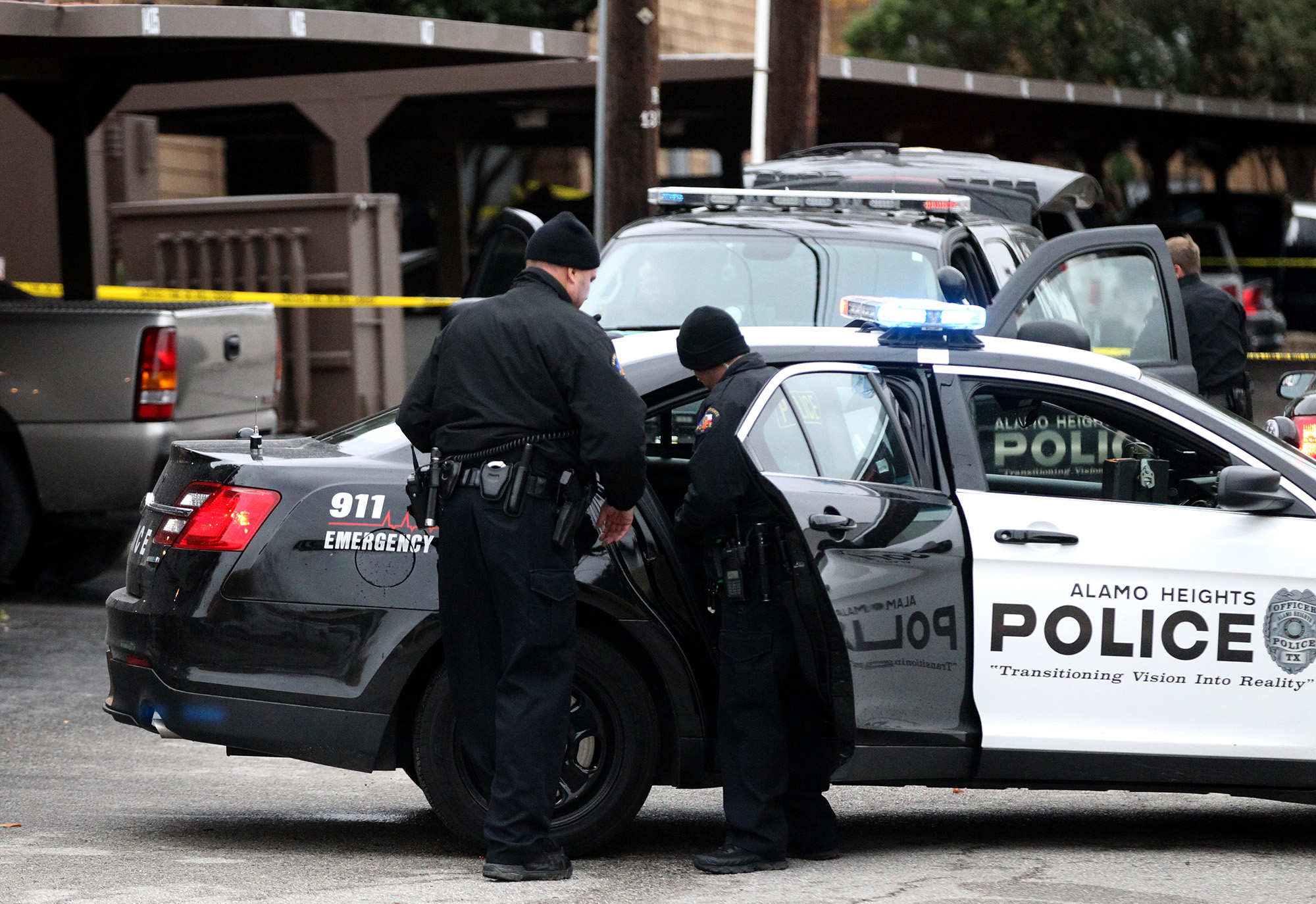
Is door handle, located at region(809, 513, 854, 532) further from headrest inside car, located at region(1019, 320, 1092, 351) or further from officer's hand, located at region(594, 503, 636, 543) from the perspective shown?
headrest inside car, located at region(1019, 320, 1092, 351)

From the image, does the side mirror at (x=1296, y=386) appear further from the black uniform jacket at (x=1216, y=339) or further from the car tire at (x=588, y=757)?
the car tire at (x=588, y=757)

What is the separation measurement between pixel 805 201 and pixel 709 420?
402 centimetres

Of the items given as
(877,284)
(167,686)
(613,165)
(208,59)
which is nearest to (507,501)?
(167,686)

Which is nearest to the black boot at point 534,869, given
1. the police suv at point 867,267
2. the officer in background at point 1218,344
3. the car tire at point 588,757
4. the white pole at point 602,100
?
the car tire at point 588,757

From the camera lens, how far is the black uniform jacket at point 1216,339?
1046 cm

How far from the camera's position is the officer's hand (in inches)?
211

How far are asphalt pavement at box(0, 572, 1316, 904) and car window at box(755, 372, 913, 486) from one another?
1.15m

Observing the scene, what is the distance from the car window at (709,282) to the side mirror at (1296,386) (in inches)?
81.2

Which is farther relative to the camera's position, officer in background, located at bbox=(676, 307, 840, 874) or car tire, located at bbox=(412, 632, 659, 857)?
car tire, located at bbox=(412, 632, 659, 857)

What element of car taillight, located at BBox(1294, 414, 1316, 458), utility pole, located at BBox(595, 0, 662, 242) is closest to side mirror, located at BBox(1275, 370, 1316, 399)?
car taillight, located at BBox(1294, 414, 1316, 458)

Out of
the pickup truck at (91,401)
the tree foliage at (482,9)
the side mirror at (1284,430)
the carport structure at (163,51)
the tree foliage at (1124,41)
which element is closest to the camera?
the side mirror at (1284,430)

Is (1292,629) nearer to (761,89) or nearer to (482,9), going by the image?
(761,89)

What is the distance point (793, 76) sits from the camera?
48.0 ft

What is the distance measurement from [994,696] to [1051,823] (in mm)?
1069
